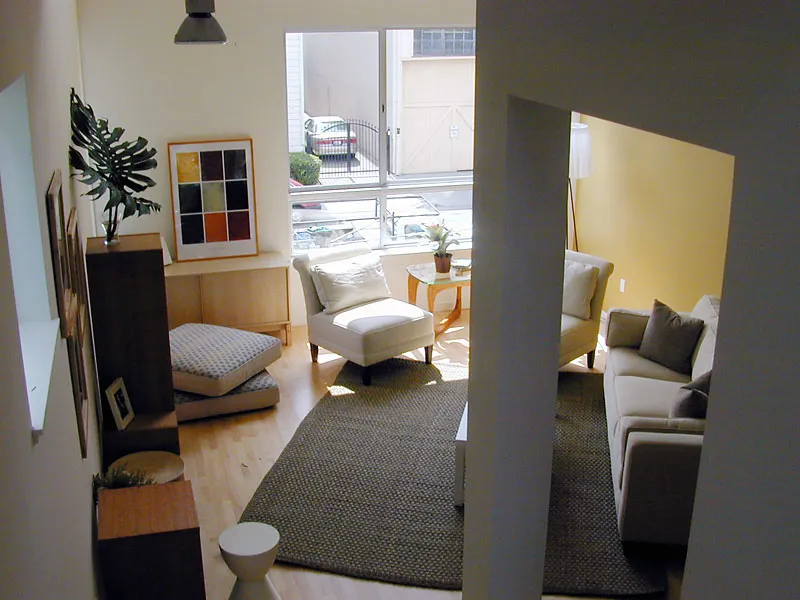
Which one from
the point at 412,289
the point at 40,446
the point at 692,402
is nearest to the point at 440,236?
the point at 412,289

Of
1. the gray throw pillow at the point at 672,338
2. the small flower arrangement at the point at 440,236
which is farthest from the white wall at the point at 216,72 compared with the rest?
the gray throw pillow at the point at 672,338

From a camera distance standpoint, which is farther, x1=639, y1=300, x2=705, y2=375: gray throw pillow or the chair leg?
the chair leg

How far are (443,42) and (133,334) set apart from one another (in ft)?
13.4

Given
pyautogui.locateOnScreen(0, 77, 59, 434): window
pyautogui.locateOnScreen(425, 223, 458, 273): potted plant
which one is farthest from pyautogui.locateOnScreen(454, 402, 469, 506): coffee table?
pyautogui.locateOnScreen(0, 77, 59, 434): window

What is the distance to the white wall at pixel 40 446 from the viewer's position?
6.01 ft

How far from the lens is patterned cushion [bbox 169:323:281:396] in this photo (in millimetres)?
6031

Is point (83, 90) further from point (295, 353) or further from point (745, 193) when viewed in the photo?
point (745, 193)

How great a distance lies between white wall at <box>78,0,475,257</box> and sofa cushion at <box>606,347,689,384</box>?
9.97 feet

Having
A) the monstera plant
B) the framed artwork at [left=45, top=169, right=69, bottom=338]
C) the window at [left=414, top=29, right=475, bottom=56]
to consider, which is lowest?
the framed artwork at [left=45, top=169, right=69, bottom=338]

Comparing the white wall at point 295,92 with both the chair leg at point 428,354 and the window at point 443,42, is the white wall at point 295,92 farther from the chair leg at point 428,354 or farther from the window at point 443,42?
the chair leg at point 428,354

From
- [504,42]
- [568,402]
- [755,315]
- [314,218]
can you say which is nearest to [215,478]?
[568,402]

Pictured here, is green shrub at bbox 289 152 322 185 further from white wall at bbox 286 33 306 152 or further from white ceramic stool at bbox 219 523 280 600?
white ceramic stool at bbox 219 523 280 600

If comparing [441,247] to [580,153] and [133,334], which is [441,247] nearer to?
[580,153]

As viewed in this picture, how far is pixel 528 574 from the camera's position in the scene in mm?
3074
